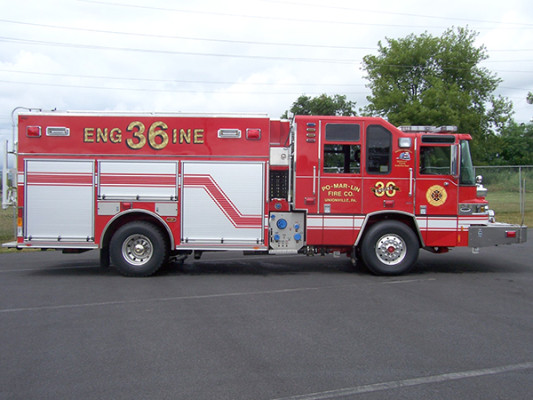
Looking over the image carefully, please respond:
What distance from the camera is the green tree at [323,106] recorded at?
1452 inches

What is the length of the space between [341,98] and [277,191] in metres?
30.8

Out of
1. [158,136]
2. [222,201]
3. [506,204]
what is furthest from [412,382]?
[506,204]

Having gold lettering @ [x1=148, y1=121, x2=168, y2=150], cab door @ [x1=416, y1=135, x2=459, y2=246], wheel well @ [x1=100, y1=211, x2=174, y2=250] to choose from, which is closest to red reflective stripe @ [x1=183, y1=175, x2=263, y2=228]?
gold lettering @ [x1=148, y1=121, x2=168, y2=150]

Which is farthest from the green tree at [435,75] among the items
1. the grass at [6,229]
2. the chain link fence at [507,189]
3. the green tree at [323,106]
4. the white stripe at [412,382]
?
the white stripe at [412,382]

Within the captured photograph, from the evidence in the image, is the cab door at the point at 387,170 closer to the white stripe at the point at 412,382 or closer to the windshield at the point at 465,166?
the windshield at the point at 465,166

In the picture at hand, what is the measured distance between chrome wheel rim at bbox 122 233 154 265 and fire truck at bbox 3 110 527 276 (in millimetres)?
18

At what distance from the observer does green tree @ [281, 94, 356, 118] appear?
121 feet

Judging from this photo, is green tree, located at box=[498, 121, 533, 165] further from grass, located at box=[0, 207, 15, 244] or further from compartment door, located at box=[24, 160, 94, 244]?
compartment door, located at box=[24, 160, 94, 244]

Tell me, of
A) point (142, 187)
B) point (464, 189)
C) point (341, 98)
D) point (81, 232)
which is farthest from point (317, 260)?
point (341, 98)

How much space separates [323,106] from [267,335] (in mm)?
32325

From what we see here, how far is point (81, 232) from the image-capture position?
9.45 m

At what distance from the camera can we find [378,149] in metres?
9.41

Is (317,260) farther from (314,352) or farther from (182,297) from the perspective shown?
(314,352)

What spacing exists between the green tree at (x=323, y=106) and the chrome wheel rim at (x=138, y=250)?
28165mm
